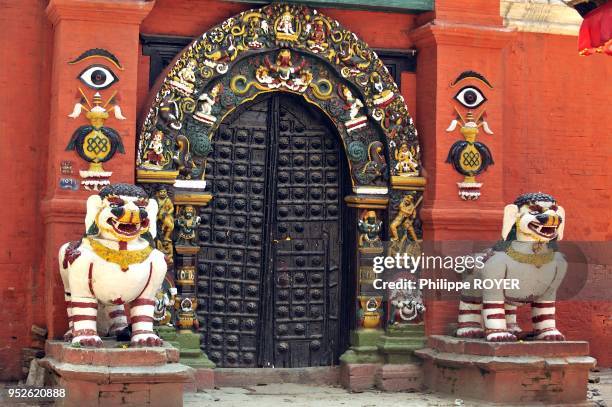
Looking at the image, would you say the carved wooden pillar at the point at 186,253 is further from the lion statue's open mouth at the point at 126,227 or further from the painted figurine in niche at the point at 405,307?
the painted figurine in niche at the point at 405,307

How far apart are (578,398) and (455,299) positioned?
1544mm

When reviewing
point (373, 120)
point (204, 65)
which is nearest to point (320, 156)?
point (373, 120)

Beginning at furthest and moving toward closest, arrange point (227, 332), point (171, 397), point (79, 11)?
point (227, 332)
point (79, 11)
point (171, 397)

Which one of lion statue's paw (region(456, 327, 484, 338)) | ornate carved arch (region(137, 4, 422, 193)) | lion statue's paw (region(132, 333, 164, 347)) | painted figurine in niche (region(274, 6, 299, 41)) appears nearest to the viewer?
lion statue's paw (region(132, 333, 164, 347))

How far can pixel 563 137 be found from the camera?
41.1 ft

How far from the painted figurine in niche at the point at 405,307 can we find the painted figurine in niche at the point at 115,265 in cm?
267

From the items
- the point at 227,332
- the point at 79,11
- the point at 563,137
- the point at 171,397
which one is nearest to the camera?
the point at 171,397

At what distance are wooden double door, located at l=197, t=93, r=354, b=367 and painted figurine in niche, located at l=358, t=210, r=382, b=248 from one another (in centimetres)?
23

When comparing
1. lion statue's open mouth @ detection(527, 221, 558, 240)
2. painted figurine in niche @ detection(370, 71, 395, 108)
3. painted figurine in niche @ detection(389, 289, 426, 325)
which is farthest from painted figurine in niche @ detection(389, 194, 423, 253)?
lion statue's open mouth @ detection(527, 221, 558, 240)

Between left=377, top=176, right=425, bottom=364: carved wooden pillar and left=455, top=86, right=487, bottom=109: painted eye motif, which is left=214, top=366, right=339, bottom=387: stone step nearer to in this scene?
left=377, top=176, right=425, bottom=364: carved wooden pillar

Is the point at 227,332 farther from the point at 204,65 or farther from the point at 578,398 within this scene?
the point at 578,398

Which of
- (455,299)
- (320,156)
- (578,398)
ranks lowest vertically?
(578,398)

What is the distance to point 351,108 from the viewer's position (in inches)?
455

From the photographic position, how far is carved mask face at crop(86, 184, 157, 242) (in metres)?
9.59
